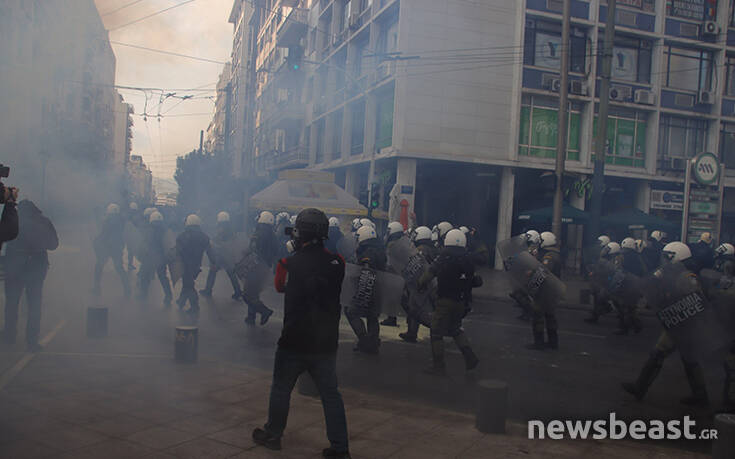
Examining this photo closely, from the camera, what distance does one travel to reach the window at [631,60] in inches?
854

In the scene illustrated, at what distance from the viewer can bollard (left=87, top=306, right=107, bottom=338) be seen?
6758 mm

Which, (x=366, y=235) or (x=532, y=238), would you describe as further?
(x=532, y=238)

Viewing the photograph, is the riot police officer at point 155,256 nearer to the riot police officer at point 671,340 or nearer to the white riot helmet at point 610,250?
the riot police officer at point 671,340

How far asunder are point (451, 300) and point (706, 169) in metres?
12.8

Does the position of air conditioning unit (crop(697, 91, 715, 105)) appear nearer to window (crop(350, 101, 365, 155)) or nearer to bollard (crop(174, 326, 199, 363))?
window (crop(350, 101, 365, 155))

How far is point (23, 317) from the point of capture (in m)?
7.64

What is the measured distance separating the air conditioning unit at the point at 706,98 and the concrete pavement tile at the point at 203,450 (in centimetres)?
2413

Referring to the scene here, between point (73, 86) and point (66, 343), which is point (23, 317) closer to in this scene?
point (66, 343)

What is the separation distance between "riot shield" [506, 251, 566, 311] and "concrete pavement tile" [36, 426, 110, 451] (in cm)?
548

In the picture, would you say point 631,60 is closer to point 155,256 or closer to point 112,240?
point 155,256

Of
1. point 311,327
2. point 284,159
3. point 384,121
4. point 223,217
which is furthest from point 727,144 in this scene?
point 311,327

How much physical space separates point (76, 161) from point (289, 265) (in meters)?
7.81

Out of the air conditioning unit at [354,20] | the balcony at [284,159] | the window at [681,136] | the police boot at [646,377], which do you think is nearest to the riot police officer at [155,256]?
the police boot at [646,377]

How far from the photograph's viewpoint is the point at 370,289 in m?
6.03
